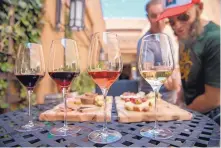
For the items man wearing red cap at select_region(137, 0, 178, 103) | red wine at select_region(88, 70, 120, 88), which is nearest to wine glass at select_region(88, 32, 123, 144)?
red wine at select_region(88, 70, 120, 88)

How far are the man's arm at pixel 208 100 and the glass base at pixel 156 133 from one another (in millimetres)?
956

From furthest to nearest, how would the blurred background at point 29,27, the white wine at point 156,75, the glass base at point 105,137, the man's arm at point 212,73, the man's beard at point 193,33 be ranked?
the blurred background at point 29,27 < the man's beard at point 193,33 < the man's arm at point 212,73 < the white wine at point 156,75 < the glass base at point 105,137

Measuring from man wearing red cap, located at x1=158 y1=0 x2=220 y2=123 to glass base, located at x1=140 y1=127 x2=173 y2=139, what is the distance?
37.0 inches

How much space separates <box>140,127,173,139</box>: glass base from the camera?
0.55 meters

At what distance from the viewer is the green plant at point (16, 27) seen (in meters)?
1.59

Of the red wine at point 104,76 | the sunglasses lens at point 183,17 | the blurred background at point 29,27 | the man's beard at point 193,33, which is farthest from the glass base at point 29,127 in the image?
the sunglasses lens at point 183,17

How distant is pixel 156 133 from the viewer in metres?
0.57

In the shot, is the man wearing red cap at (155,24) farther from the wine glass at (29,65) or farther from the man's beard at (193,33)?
the wine glass at (29,65)

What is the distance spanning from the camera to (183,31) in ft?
5.56

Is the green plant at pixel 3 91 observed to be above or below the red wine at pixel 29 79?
below

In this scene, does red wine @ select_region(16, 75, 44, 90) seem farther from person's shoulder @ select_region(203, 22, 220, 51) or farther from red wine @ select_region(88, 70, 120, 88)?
person's shoulder @ select_region(203, 22, 220, 51)

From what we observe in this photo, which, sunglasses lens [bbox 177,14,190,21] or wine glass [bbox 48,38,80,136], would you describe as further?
sunglasses lens [bbox 177,14,190,21]

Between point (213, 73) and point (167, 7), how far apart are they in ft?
2.54

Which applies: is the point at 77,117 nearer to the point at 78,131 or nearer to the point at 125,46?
the point at 78,131
